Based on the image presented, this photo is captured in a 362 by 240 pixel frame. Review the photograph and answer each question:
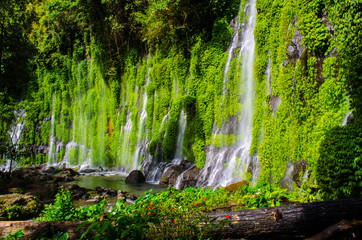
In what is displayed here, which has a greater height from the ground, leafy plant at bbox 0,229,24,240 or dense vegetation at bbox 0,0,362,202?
dense vegetation at bbox 0,0,362,202

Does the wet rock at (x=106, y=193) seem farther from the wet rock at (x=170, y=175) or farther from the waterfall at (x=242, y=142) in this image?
the waterfall at (x=242, y=142)

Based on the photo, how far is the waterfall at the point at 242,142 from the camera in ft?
37.0

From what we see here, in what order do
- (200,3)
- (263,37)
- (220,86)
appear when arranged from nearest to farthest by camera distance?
(263,37) → (220,86) → (200,3)

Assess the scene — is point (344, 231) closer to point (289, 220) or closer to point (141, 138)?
point (289, 220)

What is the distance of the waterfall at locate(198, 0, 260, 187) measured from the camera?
444 inches

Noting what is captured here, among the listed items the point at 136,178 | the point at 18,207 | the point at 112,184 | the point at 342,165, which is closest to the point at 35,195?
the point at 18,207

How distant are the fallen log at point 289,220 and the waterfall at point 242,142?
6458 millimetres

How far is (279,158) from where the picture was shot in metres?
9.28

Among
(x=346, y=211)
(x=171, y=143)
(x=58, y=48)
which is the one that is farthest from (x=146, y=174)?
(x=58, y=48)

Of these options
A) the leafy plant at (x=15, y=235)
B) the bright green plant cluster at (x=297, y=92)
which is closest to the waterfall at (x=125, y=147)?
the bright green plant cluster at (x=297, y=92)

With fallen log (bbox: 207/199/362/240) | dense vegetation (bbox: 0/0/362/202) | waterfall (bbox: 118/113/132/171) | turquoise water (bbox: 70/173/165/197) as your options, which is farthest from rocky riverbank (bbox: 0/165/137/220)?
fallen log (bbox: 207/199/362/240)

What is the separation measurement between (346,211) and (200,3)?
47.2 ft

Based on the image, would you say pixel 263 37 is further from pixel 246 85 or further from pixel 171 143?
pixel 171 143

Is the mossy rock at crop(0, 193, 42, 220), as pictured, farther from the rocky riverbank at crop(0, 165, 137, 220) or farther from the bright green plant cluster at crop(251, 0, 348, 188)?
the bright green plant cluster at crop(251, 0, 348, 188)
